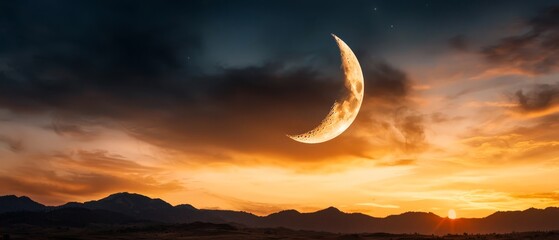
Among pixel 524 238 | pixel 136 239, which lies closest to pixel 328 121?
pixel 524 238

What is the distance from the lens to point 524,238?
6344 cm

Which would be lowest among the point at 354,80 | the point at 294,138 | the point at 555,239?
the point at 555,239

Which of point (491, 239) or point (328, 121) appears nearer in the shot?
point (328, 121)

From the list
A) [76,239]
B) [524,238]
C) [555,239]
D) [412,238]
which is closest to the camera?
[555,239]

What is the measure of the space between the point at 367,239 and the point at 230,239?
24809 mm

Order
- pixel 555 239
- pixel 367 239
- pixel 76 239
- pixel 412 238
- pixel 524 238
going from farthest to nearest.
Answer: pixel 76 239
pixel 367 239
pixel 412 238
pixel 524 238
pixel 555 239

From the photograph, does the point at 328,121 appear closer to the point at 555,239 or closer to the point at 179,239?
the point at 555,239

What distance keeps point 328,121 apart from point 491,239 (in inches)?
1172

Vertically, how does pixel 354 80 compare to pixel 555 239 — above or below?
above

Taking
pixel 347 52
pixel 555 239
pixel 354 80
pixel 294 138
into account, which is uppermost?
pixel 347 52

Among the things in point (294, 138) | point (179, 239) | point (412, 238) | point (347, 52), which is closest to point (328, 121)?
point (294, 138)

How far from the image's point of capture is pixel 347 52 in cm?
6188

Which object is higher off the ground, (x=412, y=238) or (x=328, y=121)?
(x=328, y=121)

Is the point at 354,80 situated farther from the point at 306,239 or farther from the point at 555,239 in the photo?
the point at 306,239
